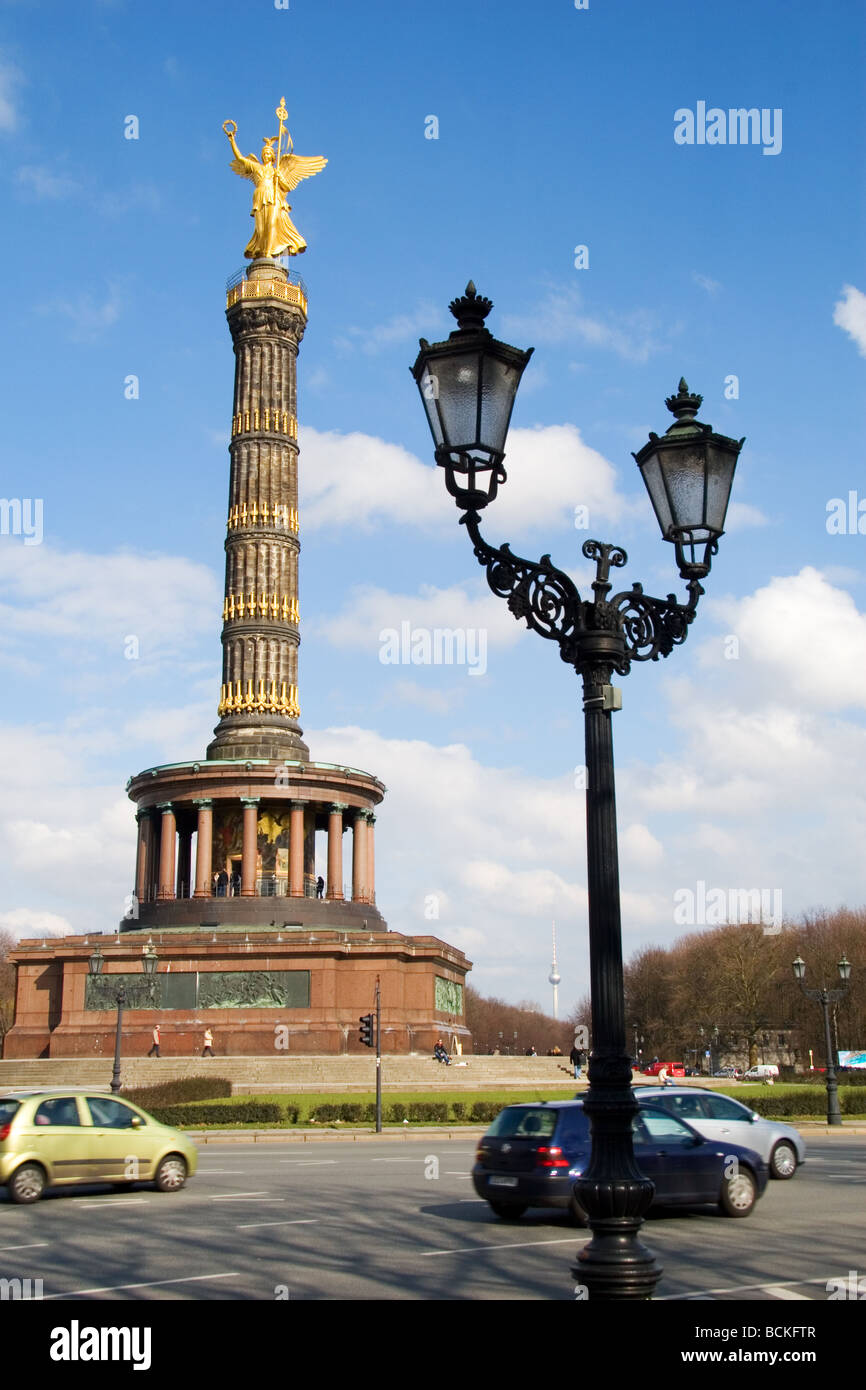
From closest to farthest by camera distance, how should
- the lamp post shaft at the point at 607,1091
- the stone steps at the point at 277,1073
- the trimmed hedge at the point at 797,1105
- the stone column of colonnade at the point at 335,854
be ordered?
the lamp post shaft at the point at 607,1091
the trimmed hedge at the point at 797,1105
the stone steps at the point at 277,1073
the stone column of colonnade at the point at 335,854

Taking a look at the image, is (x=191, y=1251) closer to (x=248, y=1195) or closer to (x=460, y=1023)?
(x=248, y=1195)

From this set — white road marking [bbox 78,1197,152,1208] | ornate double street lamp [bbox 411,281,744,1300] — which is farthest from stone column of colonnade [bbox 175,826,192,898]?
ornate double street lamp [bbox 411,281,744,1300]

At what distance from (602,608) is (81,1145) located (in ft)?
37.9

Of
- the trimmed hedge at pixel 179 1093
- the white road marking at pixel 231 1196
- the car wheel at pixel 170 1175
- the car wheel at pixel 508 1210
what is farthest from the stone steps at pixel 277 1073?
the car wheel at pixel 508 1210

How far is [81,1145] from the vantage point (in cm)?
1644

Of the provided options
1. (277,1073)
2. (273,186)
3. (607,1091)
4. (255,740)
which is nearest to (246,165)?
(273,186)

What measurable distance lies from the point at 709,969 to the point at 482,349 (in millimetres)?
86296

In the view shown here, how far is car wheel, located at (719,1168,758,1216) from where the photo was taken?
46.7ft

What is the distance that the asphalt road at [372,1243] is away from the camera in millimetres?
9695

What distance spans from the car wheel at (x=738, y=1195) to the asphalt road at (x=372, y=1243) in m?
0.17

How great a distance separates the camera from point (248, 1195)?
16.2m

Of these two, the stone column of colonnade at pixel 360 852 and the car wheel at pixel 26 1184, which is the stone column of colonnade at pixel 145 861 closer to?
the stone column of colonnade at pixel 360 852

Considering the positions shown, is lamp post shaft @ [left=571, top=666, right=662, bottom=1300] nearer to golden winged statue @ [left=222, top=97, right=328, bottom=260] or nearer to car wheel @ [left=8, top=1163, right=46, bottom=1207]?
car wheel @ [left=8, top=1163, right=46, bottom=1207]
